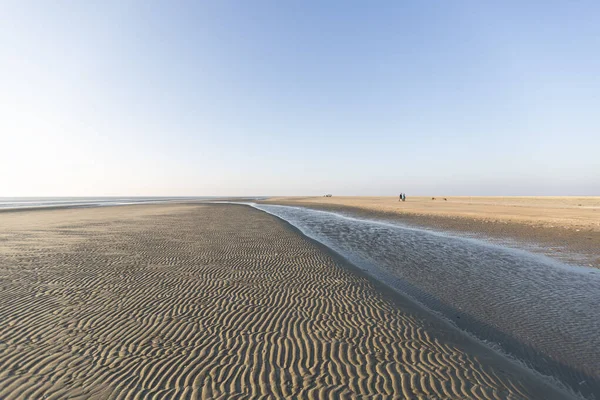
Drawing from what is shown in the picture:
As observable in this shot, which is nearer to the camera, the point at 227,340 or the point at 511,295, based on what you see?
the point at 227,340

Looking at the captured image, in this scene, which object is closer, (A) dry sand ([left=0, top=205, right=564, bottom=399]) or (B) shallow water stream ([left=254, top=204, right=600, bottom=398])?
(A) dry sand ([left=0, top=205, right=564, bottom=399])

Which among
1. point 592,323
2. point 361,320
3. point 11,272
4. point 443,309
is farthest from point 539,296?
point 11,272

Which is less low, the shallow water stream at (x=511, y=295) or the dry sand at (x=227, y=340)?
the dry sand at (x=227, y=340)

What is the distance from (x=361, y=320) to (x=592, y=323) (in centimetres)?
684

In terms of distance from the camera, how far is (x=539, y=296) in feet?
33.3

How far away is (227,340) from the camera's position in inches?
261

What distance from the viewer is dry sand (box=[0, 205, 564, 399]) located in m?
5.06

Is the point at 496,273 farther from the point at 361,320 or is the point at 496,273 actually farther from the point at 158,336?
the point at 158,336

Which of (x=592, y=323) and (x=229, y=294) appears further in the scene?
(x=229, y=294)

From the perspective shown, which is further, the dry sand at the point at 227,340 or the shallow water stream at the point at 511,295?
the shallow water stream at the point at 511,295

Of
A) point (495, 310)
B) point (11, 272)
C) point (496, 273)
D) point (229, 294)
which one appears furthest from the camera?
point (496, 273)

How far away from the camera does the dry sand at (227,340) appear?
506 centimetres

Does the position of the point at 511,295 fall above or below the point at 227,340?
below

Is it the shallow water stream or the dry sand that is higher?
the dry sand
